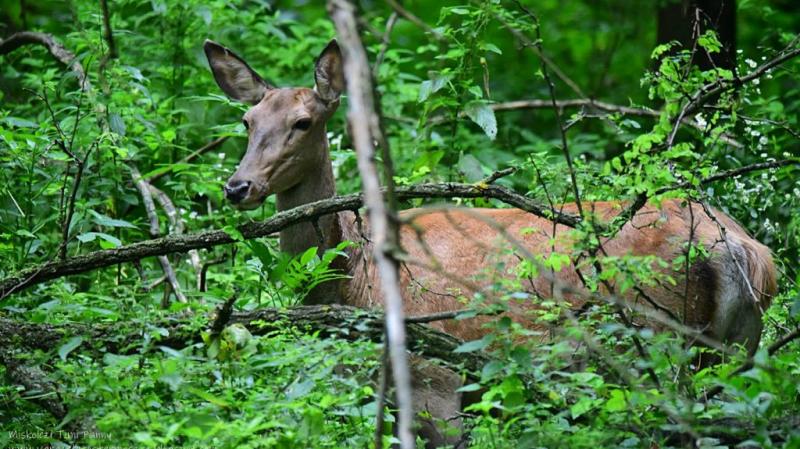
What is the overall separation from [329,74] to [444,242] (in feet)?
4.16

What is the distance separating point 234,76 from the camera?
7156 millimetres

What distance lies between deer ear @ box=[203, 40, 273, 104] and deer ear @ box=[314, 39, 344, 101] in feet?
1.60

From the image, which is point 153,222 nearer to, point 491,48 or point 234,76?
point 234,76

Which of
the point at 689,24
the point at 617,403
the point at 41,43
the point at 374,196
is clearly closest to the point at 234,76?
the point at 41,43

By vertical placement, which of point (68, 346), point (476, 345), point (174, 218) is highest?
point (174, 218)

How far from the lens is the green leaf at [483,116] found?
6.91 metres

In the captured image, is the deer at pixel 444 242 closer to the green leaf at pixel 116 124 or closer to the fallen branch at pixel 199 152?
the green leaf at pixel 116 124

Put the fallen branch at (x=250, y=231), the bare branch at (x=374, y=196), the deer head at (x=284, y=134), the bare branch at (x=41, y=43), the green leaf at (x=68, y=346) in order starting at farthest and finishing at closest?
the bare branch at (x=41, y=43) → the deer head at (x=284, y=134) → the fallen branch at (x=250, y=231) → the green leaf at (x=68, y=346) → the bare branch at (x=374, y=196)

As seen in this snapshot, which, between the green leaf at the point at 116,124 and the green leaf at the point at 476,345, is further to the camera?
the green leaf at the point at 116,124

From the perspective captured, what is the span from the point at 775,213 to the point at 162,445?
443cm

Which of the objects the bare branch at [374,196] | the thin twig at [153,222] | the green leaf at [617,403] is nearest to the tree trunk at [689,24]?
the thin twig at [153,222]

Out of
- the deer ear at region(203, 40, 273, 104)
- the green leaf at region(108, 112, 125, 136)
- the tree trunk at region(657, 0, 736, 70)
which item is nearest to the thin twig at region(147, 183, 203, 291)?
the green leaf at region(108, 112, 125, 136)

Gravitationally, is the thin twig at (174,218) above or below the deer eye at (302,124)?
below

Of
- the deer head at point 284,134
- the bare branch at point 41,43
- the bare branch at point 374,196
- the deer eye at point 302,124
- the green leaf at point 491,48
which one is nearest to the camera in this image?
the bare branch at point 374,196
